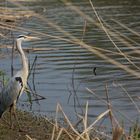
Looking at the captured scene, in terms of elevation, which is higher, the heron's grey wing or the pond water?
the heron's grey wing

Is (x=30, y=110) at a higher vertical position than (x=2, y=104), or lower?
lower

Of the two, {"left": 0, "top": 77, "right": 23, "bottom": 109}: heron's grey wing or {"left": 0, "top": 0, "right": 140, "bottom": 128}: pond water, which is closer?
{"left": 0, "top": 77, "right": 23, "bottom": 109}: heron's grey wing

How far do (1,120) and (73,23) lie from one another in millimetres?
12282

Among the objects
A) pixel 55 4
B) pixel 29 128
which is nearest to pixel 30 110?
pixel 29 128

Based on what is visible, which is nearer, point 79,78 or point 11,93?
point 11,93

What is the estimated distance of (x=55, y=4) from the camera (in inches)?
1056

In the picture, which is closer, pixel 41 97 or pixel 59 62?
pixel 41 97

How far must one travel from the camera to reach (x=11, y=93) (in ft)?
26.5

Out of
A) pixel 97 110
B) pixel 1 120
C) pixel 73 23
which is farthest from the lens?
pixel 73 23

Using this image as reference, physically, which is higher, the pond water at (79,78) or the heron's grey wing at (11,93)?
the heron's grey wing at (11,93)

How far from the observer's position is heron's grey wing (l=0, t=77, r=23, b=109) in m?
8.05

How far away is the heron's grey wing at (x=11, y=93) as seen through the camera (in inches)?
317

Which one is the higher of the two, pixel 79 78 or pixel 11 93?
pixel 11 93

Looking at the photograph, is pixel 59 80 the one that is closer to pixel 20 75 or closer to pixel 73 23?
pixel 20 75
